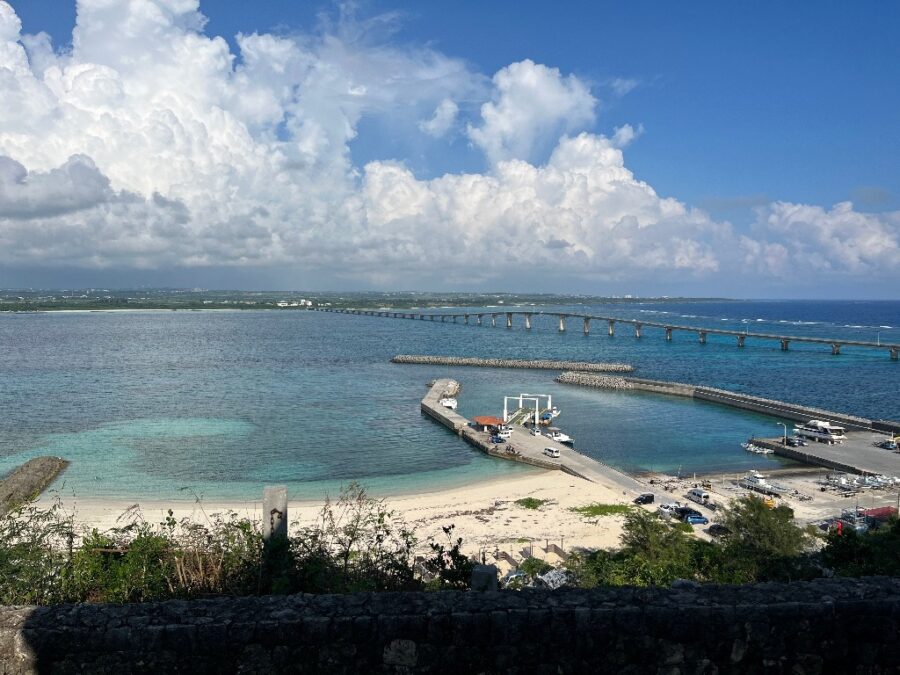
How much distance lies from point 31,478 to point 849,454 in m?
44.3

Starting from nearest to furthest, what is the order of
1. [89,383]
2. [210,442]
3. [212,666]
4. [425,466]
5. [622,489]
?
1. [212,666]
2. [622,489]
3. [425,466]
4. [210,442]
5. [89,383]

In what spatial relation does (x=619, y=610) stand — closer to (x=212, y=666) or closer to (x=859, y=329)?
(x=212, y=666)

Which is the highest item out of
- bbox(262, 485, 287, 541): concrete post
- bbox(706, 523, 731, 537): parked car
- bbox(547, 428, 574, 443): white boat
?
bbox(262, 485, 287, 541): concrete post

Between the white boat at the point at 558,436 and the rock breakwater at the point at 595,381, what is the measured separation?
25644mm

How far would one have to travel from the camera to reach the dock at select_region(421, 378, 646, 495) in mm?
30969

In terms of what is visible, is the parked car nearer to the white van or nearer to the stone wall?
the white van

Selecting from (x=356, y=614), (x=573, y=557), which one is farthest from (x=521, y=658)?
(x=573, y=557)

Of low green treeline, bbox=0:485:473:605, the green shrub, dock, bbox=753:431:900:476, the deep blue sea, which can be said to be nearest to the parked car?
the green shrub

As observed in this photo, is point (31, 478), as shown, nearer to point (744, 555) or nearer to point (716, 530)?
point (716, 530)

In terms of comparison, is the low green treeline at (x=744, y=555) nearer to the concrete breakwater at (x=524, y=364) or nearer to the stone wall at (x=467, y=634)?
the stone wall at (x=467, y=634)

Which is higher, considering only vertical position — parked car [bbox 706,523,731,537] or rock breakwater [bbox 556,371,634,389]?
parked car [bbox 706,523,731,537]

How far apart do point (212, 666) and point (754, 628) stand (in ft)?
14.0

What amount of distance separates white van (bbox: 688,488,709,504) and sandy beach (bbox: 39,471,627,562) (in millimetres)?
3149

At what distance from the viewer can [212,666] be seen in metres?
4.73
